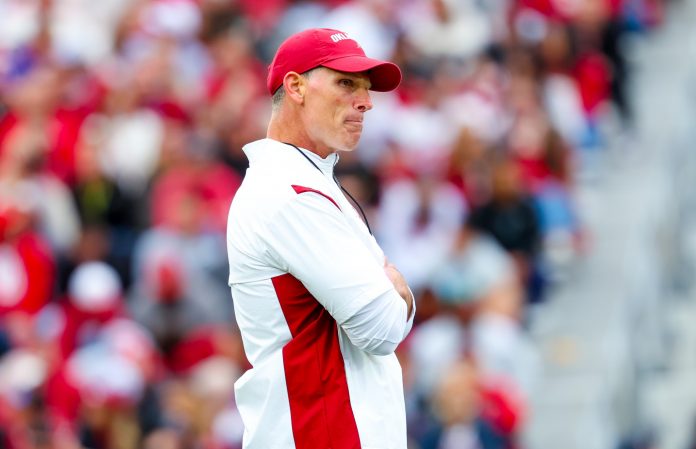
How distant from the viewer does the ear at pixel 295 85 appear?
3.86m

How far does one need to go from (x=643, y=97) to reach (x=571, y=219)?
2.61 meters

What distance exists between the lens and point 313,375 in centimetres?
373

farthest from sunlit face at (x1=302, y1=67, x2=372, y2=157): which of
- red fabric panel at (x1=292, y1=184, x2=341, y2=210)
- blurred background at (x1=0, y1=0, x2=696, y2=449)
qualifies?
blurred background at (x1=0, y1=0, x2=696, y2=449)

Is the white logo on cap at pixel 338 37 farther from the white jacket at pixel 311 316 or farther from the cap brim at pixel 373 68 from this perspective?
the white jacket at pixel 311 316

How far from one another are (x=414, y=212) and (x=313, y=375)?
6571 millimetres

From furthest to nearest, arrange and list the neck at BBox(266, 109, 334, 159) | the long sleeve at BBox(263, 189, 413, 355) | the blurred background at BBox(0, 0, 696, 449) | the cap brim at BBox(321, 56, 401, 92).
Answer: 1. the blurred background at BBox(0, 0, 696, 449)
2. the neck at BBox(266, 109, 334, 159)
3. the cap brim at BBox(321, 56, 401, 92)
4. the long sleeve at BBox(263, 189, 413, 355)

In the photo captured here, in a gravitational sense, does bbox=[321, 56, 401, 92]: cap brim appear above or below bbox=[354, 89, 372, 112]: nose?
above

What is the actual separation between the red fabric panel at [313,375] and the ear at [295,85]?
0.47m

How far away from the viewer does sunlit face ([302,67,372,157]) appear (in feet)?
12.6

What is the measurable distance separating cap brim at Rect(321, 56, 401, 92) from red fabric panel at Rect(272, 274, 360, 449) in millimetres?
552

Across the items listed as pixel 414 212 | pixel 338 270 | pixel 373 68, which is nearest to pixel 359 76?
pixel 373 68

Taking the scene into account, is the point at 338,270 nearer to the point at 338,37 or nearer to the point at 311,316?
the point at 311,316

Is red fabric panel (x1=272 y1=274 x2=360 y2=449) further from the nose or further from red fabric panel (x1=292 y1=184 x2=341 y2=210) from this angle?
the nose

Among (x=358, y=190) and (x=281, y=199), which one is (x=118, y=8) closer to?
(x=358, y=190)
